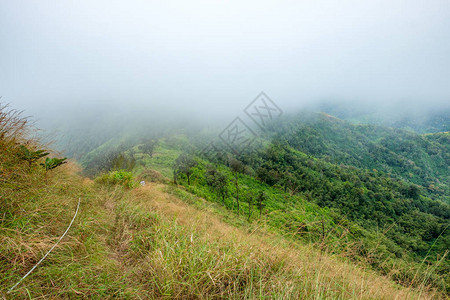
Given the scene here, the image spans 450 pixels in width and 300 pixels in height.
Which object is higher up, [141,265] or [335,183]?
[141,265]

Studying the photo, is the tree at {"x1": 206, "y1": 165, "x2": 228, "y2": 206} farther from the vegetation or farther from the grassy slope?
the grassy slope

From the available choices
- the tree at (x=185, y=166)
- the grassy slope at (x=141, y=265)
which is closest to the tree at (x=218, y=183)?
the tree at (x=185, y=166)

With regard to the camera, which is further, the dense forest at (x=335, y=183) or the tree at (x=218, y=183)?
the tree at (x=218, y=183)

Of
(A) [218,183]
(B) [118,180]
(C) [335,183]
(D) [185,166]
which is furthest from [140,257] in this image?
(C) [335,183]

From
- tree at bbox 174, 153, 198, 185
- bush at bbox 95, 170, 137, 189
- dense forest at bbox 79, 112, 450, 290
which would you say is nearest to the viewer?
dense forest at bbox 79, 112, 450, 290

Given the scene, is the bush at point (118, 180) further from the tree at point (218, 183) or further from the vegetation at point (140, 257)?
the tree at point (218, 183)

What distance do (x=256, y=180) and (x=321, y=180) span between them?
30850mm

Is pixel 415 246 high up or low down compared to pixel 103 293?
down

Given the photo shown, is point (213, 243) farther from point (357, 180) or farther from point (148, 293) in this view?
point (357, 180)

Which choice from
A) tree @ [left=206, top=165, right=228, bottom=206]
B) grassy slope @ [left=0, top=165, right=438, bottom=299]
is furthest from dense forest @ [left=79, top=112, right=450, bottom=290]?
grassy slope @ [left=0, top=165, right=438, bottom=299]

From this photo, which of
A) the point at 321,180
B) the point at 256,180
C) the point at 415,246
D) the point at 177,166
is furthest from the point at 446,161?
the point at 177,166

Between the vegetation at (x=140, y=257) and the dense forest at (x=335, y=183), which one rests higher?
the vegetation at (x=140, y=257)

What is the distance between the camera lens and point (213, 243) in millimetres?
2252

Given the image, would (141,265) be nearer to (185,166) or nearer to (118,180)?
(118,180)
